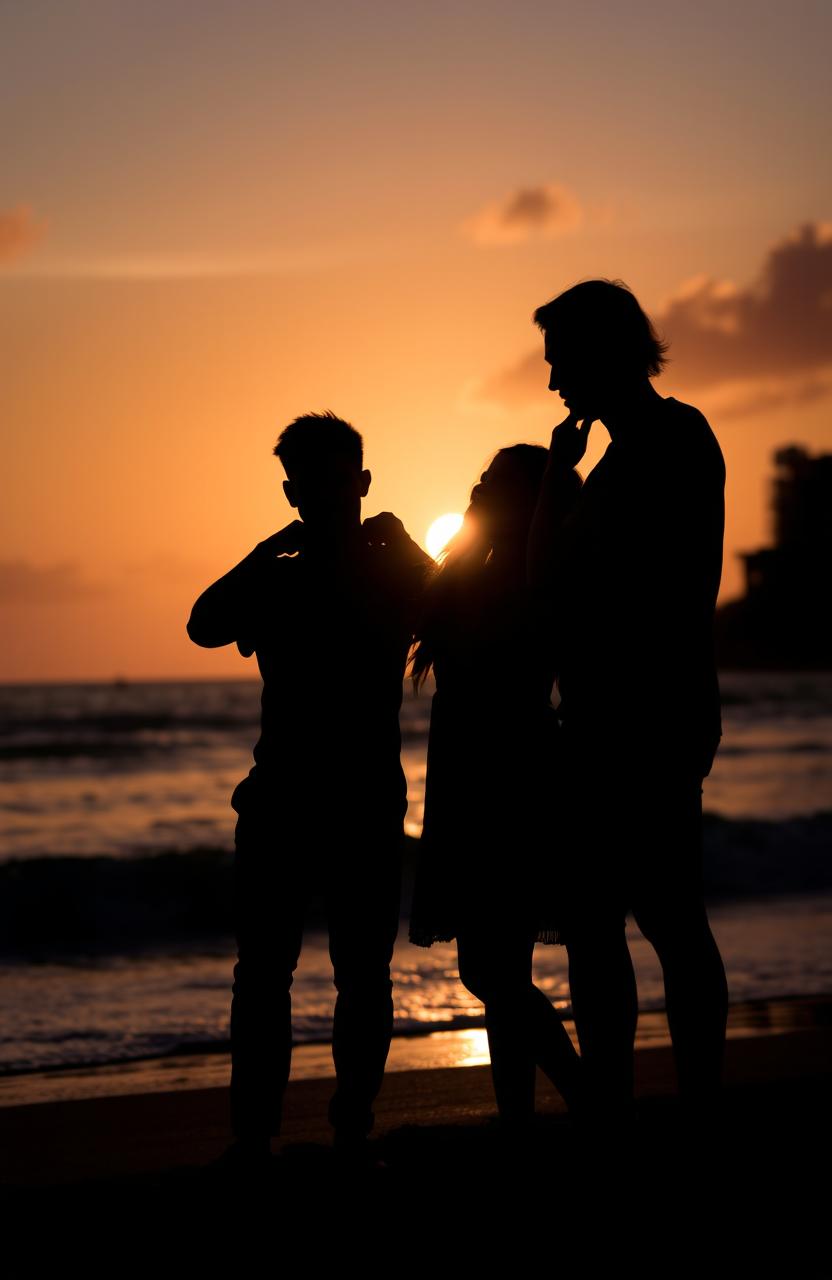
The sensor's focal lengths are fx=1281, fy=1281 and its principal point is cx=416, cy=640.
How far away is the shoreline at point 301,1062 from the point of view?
16.8 ft

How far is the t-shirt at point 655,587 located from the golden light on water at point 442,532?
0.57 meters

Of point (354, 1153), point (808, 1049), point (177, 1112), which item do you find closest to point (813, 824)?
point (808, 1049)

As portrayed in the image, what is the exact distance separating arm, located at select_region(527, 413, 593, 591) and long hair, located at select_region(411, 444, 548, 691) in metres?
0.34

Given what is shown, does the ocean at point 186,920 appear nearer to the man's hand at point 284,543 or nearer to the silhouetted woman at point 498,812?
the silhouetted woman at point 498,812

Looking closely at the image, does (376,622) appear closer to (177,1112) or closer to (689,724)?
(689,724)

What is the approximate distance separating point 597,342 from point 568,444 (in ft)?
0.76

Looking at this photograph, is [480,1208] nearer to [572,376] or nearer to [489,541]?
[489,541]

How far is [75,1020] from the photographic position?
654 cm

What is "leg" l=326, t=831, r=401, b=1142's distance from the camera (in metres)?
3.21

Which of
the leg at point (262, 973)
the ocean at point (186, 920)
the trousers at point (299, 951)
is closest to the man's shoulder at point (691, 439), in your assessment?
the ocean at point (186, 920)

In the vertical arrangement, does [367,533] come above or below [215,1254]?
above

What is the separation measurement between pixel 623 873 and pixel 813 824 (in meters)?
13.9

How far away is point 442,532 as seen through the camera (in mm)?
3371

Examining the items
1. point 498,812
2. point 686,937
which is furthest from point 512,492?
point 686,937
